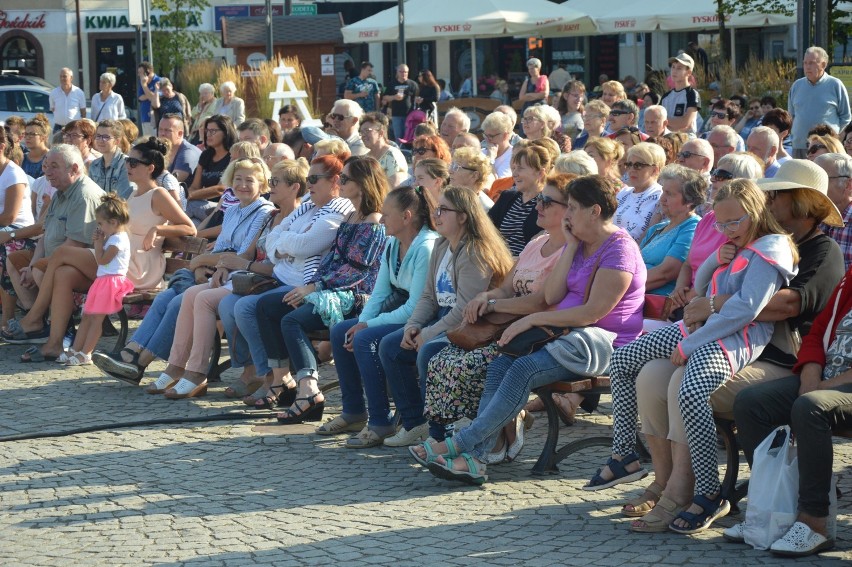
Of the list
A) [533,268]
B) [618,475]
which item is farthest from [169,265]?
[618,475]

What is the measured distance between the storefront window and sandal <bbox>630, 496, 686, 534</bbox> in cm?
4022

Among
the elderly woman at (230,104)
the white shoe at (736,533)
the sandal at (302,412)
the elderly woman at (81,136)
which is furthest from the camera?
the elderly woman at (230,104)

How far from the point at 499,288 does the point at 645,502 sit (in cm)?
161

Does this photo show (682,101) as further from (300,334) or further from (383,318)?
(383,318)

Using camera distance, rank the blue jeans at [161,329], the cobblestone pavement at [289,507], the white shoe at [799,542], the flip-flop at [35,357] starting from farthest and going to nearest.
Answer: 1. the flip-flop at [35,357]
2. the blue jeans at [161,329]
3. the cobblestone pavement at [289,507]
4. the white shoe at [799,542]

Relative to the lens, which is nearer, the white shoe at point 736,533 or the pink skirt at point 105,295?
the white shoe at point 736,533

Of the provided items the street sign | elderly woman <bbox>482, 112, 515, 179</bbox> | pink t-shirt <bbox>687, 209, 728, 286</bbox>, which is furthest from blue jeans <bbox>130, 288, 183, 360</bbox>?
the street sign

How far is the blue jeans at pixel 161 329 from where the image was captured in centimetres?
884

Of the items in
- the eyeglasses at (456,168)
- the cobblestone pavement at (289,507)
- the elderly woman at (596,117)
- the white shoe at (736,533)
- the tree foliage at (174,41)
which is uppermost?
the tree foliage at (174,41)

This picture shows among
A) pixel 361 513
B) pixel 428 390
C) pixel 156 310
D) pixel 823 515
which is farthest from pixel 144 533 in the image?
pixel 156 310

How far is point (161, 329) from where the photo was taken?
8836 millimetres

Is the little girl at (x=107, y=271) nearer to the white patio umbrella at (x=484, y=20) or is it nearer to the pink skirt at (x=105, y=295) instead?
the pink skirt at (x=105, y=295)

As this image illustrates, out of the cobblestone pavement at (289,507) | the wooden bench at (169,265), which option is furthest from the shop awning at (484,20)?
the cobblestone pavement at (289,507)

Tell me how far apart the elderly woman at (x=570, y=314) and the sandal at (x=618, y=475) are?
20.3 inches
